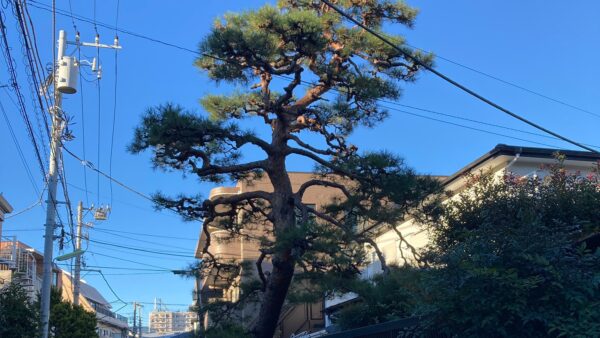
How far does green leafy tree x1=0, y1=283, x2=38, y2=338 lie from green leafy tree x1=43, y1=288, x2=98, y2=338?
44.0 feet

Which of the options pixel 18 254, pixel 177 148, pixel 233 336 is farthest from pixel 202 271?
pixel 18 254

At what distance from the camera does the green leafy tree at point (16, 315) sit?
12.2 metres

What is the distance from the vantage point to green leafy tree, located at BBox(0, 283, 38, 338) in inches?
480

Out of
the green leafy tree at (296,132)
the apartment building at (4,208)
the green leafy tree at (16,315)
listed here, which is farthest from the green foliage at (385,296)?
the apartment building at (4,208)

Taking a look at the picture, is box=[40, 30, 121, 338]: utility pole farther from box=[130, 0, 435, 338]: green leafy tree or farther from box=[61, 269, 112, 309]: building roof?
box=[61, 269, 112, 309]: building roof

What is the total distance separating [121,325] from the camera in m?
99.1

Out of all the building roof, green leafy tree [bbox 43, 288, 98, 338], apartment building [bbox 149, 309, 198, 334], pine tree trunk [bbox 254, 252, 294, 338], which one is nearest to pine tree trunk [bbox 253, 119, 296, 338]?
pine tree trunk [bbox 254, 252, 294, 338]

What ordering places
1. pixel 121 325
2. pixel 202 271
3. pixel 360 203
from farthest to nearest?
pixel 121 325, pixel 202 271, pixel 360 203

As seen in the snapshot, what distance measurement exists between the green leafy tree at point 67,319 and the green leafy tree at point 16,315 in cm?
1340

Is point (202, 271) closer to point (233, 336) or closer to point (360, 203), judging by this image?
point (233, 336)

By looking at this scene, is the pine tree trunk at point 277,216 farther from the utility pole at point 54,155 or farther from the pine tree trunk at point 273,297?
the utility pole at point 54,155

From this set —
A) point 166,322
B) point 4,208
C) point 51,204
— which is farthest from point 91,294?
point 51,204

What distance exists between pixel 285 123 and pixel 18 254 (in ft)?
73.9

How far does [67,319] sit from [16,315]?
15.6 meters
